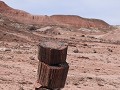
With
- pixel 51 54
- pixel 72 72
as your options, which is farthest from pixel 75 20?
pixel 51 54

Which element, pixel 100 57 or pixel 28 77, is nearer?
pixel 28 77

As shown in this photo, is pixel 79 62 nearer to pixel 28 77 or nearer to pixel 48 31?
pixel 28 77

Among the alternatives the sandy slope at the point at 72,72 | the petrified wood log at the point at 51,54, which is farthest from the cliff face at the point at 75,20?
the petrified wood log at the point at 51,54

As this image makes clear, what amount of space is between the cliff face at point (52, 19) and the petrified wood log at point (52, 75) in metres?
37.8

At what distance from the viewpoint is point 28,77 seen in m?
8.94

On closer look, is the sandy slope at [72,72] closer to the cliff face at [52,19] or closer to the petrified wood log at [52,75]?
the petrified wood log at [52,75]

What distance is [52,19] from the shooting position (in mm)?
47312

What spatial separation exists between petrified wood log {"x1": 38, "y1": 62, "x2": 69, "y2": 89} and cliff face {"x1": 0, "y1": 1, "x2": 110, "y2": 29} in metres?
37.8

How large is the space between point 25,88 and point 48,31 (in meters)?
23.7

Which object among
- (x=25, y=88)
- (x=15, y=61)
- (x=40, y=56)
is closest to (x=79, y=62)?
(x=15, y=61)

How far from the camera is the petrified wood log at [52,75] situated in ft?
12.0

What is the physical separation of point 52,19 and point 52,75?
43823 millimetres

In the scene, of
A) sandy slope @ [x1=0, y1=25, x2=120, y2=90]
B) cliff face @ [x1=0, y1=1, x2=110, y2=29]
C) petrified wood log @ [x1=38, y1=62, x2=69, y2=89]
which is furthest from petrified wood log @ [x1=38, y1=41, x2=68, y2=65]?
cliff face @ [x1=0, y1=1, x2=110, y2=29]

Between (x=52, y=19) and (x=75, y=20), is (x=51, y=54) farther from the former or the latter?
(x=75, y=20)
